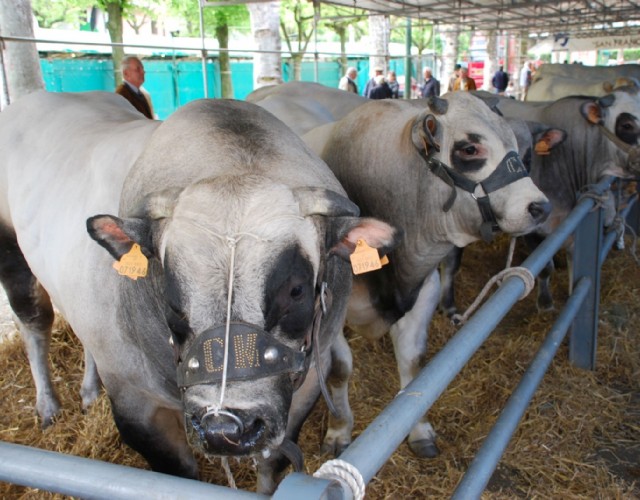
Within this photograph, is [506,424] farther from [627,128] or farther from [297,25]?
[297,25]

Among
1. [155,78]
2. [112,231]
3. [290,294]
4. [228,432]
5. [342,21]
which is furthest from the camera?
[342,21]

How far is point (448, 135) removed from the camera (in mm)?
3285

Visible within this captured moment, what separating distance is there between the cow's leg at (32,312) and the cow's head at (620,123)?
4485mm

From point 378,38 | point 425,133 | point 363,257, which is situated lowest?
point 363,257

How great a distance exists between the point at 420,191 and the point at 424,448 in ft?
4.77

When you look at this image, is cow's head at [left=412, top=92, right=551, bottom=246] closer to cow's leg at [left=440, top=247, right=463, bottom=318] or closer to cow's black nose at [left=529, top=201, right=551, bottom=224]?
cow's black nose at [left=529, top=201, right=551, bottom=224]

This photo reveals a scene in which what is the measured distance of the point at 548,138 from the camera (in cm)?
475

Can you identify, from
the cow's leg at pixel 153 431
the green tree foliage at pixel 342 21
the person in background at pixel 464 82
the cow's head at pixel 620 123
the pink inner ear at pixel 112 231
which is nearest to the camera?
the pink inner ear at pixel 112 231

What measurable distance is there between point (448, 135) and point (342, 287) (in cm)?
123

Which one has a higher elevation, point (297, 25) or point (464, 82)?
point (297, 25)

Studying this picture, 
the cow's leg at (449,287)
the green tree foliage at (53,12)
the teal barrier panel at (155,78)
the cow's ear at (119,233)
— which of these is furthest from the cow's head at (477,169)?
the green tree foliage at (53,12)

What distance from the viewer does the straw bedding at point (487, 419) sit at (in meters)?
3.21

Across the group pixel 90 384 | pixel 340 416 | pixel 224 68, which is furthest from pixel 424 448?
pixel 224 68

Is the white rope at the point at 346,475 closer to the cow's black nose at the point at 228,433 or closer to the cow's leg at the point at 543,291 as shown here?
the cow's black nose at the point at 228,433
